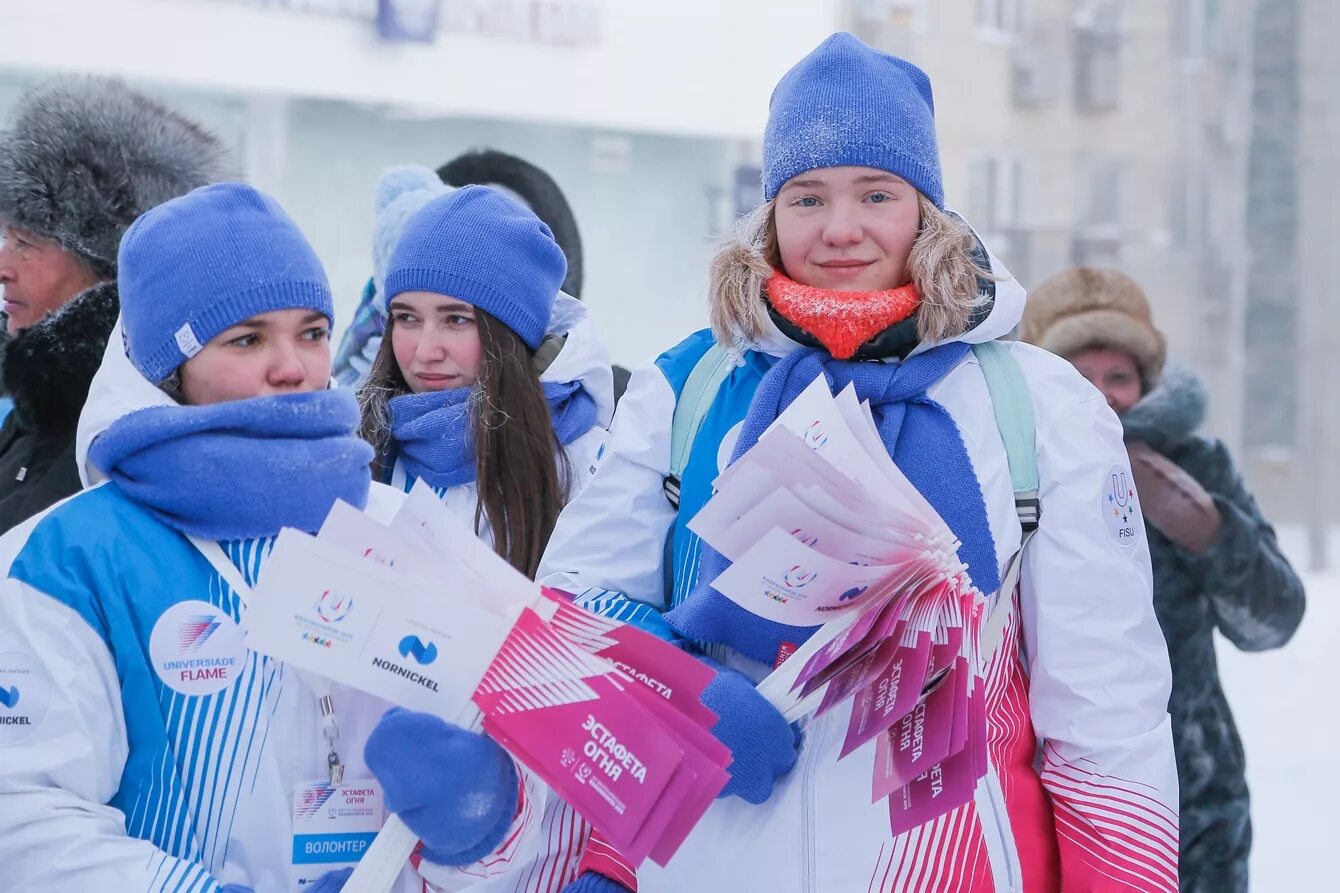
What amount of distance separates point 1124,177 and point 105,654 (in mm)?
5303

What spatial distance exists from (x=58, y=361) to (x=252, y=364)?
642 mm

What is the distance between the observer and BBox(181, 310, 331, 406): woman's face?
1.66 meters

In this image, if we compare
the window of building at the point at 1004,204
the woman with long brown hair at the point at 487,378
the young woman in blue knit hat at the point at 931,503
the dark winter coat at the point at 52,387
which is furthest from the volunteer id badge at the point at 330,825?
the window of building at the point at 1004,204

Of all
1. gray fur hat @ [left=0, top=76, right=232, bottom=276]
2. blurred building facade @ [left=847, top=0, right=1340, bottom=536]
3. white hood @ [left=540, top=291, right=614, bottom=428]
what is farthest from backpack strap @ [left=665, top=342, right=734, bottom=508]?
blurred building facade @ [left=847, top=0, right=1340, bottom=536]

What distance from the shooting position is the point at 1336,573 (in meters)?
5.59

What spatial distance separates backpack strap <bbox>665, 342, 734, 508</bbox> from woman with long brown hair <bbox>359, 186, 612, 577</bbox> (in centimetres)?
68

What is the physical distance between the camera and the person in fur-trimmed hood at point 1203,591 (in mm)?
2602

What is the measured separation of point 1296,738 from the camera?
15.1ft

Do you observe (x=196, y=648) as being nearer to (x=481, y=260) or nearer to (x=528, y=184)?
(x=481, y=260)

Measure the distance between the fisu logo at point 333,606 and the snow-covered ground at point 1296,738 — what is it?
3.21 m

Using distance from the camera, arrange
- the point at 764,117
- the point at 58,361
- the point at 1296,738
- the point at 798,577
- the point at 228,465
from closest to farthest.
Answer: the point at 798,577, the point at 228,465, the point at 58,361, the point at 1296,738, the point at 764,117

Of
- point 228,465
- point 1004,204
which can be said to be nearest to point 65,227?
point 228,465

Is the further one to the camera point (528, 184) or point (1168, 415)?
point (528, 184)

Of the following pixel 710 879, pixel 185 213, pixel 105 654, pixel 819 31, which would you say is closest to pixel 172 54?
pixel 819 31
